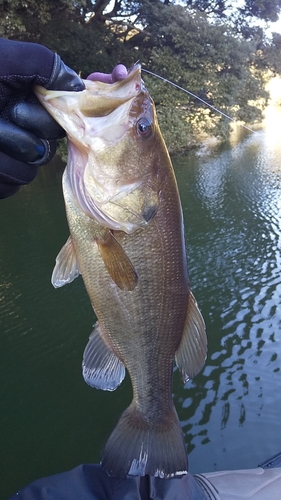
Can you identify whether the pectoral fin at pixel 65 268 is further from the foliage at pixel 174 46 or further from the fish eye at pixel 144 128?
the foliage at pixel 174 46

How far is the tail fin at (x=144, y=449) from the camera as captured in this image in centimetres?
201

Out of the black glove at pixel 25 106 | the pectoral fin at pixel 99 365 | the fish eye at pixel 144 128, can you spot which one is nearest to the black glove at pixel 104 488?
the pectoral fin at pixel 99 365

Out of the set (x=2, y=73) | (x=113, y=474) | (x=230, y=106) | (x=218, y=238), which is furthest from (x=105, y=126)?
(x=230, y=106)

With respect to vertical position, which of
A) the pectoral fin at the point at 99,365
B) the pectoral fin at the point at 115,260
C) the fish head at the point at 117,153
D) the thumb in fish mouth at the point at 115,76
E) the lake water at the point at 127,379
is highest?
the thumb in fish mouth at the point at 115,76

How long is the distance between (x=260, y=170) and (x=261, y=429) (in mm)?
15036

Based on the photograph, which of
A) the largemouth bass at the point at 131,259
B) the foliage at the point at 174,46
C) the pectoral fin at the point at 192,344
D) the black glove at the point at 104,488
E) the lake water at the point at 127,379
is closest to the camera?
the largemouth bass at the point at 131,259

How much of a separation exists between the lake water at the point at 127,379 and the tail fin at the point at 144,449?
8.26 feet

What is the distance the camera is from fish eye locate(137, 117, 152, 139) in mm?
1823

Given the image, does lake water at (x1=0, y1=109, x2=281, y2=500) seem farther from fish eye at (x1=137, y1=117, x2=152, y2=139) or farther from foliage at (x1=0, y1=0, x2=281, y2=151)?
foliage at (x1=0, y1=0, x2=281, y2=151)

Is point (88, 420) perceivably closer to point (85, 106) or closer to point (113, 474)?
point (113, 474)

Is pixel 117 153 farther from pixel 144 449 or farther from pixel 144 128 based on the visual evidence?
pixel 144 449

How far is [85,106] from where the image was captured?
1705 millimetres

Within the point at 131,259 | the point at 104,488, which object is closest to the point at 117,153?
the point at 131,259

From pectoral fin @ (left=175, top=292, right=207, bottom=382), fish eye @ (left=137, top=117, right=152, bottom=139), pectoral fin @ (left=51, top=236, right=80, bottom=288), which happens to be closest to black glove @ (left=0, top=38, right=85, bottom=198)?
fish eye @ (left=137, top=117, right=152, bottom=139)
